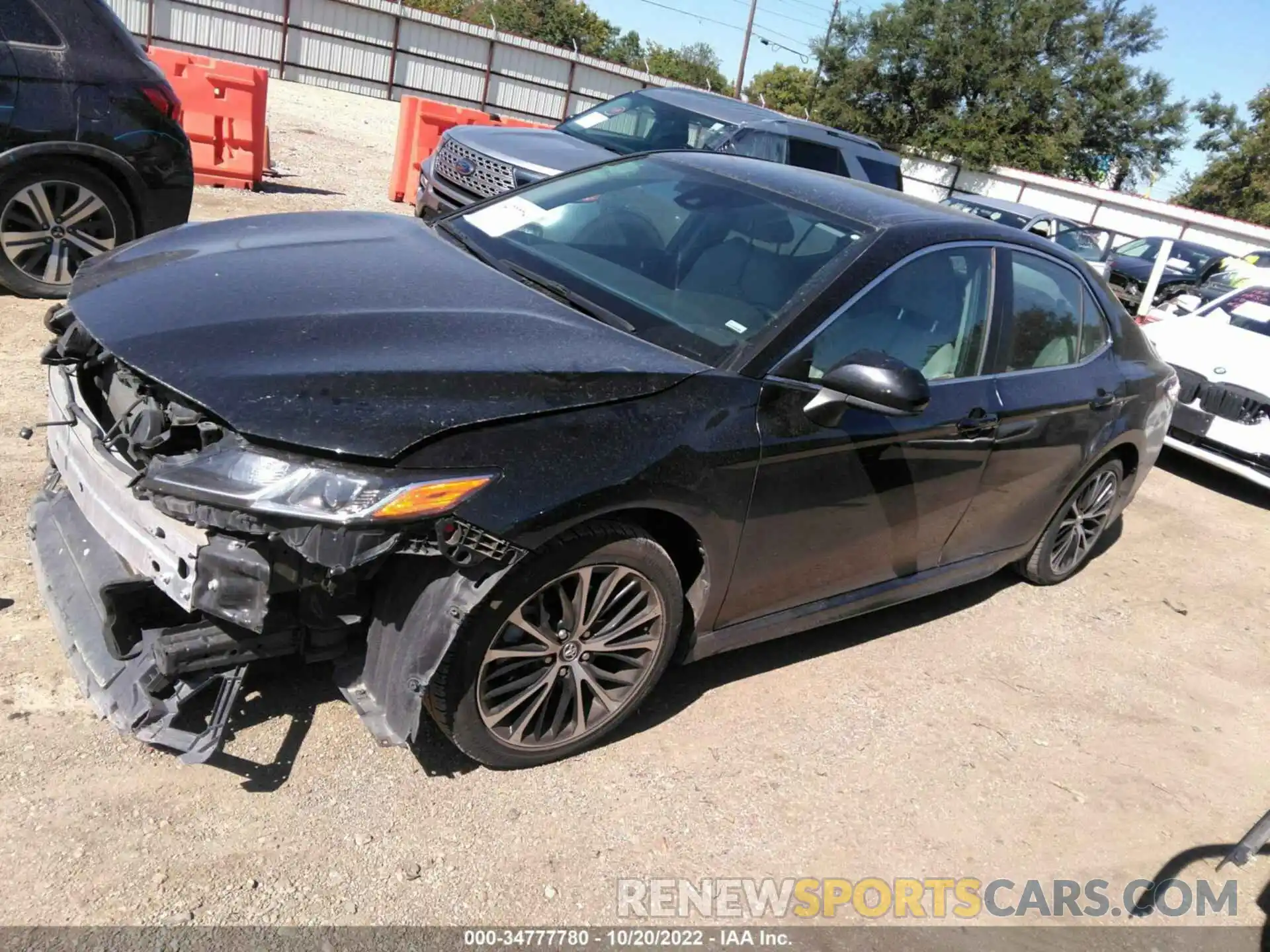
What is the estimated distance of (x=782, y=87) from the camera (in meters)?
79.6

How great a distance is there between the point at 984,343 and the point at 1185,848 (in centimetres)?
196

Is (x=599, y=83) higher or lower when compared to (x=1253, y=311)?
higher

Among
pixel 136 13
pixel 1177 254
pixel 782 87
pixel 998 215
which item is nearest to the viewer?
pixel 998 215

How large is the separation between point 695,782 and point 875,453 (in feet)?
4.13

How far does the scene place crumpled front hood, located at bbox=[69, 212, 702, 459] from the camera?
98.4 inches

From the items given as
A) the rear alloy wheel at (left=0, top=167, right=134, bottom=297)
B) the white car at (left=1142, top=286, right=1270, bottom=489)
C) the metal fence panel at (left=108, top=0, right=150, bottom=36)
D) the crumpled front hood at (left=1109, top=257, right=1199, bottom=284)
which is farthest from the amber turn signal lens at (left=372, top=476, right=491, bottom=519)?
the metal fence panel at (left=108, top=0, right=150, bottom=36)

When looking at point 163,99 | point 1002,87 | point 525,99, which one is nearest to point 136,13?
point 525,99

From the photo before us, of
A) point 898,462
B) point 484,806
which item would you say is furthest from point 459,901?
point 898,462

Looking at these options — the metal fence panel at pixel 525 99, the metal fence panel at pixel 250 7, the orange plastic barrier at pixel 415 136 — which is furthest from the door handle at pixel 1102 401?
the metal fence panel at pixel 525 99

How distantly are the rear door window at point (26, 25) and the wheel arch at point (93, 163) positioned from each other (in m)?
0.53

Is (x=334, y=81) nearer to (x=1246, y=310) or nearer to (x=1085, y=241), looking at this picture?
(x=1085, y=241)

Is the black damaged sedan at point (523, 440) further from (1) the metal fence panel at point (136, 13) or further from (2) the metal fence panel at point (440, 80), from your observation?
(2) the metal fence panel at point (440, 80)

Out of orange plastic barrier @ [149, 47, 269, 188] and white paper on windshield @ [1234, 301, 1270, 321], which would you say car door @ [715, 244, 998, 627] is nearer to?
white paper on windshield @ [1234, 301, 1270, 321]

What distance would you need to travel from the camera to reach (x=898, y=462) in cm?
361
